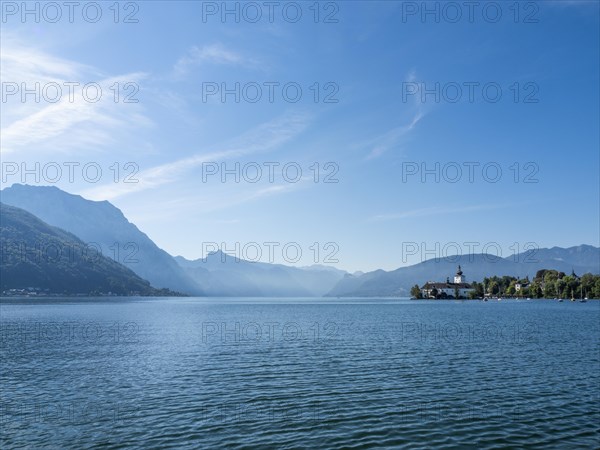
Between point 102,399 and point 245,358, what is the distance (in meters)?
22.8

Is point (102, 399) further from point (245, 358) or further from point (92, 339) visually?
point (92, 339)

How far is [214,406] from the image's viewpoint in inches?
1341

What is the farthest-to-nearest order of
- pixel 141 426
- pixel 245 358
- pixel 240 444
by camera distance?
pixel 245 358 < pixel 141 426 < pixel 240 444

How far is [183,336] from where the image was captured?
8806 centimetres

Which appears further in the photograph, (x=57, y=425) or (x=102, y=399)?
(x=102, y=399)

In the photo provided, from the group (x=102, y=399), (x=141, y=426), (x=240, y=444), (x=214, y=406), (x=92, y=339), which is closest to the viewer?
(x=240, y=444)

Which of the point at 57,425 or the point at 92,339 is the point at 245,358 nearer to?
the point at 57,425

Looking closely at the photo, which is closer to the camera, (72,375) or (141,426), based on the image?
(141,426)

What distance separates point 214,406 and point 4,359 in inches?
1631

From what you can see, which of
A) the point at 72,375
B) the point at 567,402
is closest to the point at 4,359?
the point at 72,375

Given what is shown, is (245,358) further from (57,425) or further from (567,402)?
(567,402)

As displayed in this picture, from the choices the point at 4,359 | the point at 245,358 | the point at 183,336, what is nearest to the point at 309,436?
the point at 245,358

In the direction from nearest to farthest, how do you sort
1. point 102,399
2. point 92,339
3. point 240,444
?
point 240,444
point 102,399
point 92,339

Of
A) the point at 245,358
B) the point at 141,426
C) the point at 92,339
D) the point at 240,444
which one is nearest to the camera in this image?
the point at 240,444
